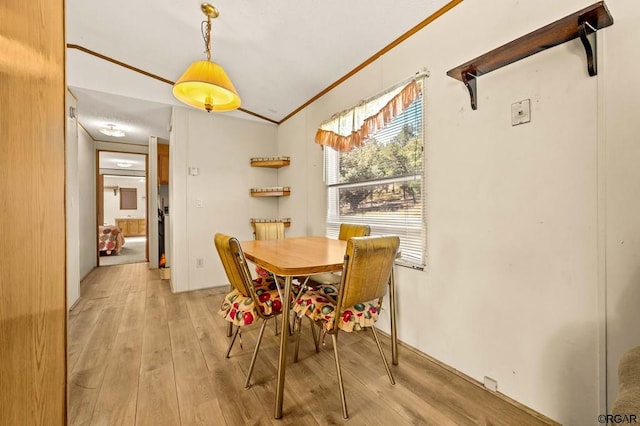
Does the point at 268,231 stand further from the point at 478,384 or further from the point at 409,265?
the point at 478,384

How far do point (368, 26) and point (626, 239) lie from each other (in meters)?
1.95

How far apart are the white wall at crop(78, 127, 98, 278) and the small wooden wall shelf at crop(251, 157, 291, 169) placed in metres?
2.49

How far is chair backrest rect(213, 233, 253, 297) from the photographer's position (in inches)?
56.2

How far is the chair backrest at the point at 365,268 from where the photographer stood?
1.29 meters

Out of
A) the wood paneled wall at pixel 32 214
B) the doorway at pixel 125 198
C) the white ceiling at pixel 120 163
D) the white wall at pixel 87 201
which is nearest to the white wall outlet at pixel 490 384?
the wood paneled wall at pixel 32 214

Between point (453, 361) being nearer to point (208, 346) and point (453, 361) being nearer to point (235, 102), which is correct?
point (208, 346)

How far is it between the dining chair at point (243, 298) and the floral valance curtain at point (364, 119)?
1502 mm

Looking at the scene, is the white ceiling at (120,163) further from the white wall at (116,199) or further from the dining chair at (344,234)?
the dining chair at (344,234)

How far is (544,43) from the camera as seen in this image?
4.19 feet

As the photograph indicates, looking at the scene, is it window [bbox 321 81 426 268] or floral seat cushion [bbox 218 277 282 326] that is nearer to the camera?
floral seat cushion [bbox 218 277 282 326]

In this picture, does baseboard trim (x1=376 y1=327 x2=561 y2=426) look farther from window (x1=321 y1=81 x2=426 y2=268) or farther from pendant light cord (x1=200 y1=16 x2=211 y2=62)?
pendant light cord (x1=200 y1=16 x2=211 y2=62)

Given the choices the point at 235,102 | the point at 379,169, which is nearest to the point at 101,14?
the point at 235,102

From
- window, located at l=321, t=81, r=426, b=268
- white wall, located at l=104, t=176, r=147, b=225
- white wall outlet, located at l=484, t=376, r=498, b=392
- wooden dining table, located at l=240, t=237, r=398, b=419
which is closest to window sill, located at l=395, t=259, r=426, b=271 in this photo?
window, located at l=321, t=81, r=426, b=268

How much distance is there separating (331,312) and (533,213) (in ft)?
3.74
